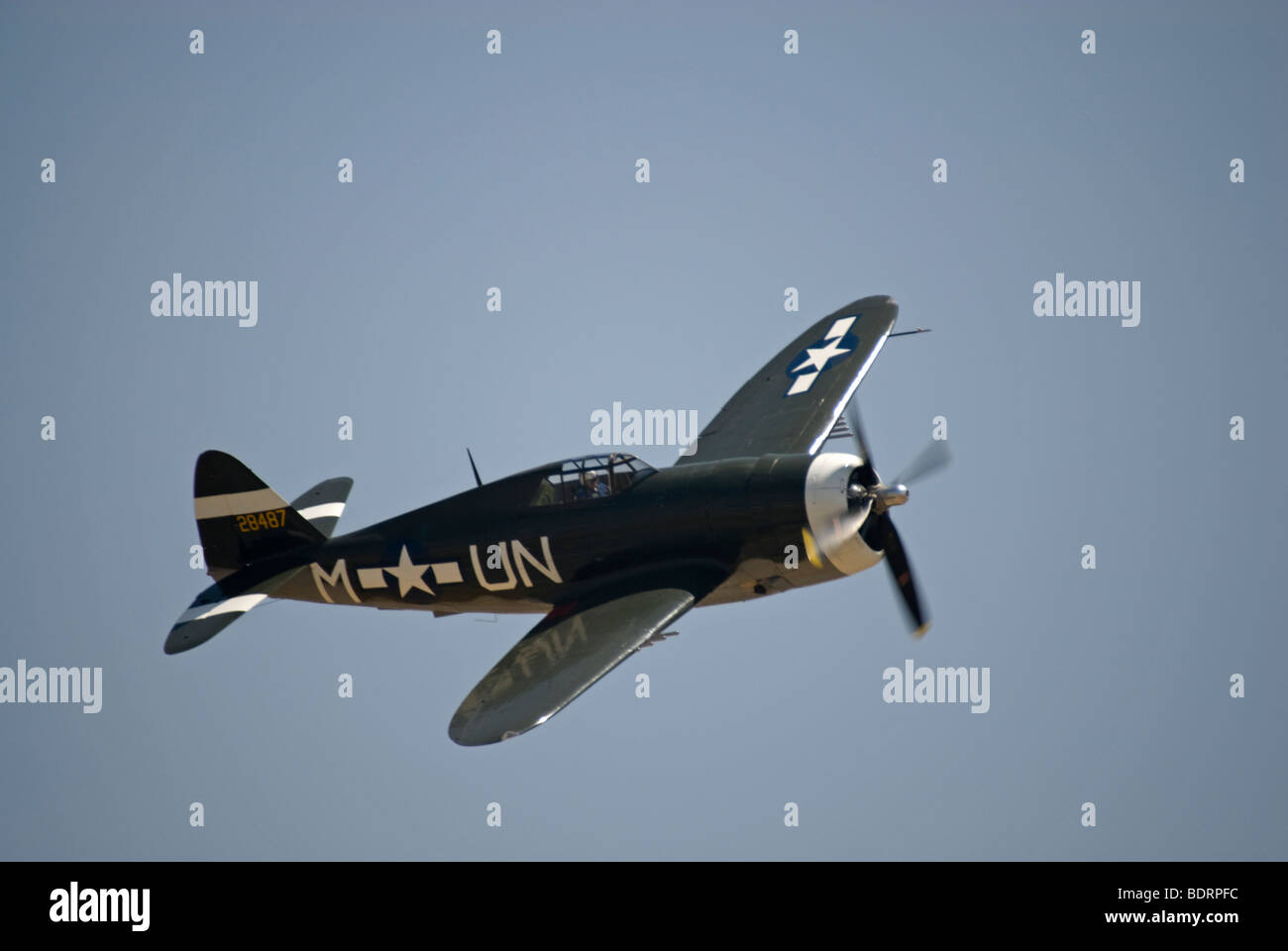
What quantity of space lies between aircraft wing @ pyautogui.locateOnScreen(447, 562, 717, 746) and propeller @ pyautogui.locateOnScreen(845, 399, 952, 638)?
2.14m

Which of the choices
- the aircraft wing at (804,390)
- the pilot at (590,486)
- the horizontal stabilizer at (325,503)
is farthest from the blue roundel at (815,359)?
the horizontal stabilizer at (325,503)

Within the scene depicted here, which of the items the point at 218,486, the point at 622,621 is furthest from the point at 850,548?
the point at 218,486

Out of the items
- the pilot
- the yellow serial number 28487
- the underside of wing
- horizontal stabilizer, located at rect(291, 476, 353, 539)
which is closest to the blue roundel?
Result: the pilot

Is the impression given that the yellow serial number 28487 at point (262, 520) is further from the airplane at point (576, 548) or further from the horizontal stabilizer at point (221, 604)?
the horizontal stabilizer at point (221, 604)

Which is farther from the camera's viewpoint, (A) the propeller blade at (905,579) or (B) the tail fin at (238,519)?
(B) the tail fin at (238,519)

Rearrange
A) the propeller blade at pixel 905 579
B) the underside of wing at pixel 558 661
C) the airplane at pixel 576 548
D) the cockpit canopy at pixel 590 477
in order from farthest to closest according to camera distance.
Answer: the cockpit canopy at pixel 590 477
the propeller blade at pixel 905 579
the airplane at pixel 576 548
the underside of wing at pixel 558 661

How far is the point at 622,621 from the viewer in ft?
64.0

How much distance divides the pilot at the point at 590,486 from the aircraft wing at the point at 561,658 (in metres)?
1.41

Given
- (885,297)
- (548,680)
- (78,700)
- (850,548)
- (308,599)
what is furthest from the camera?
(78,700)

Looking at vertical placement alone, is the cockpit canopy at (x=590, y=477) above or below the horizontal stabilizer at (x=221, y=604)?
above

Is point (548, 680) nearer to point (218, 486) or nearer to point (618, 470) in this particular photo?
point (618, 470)

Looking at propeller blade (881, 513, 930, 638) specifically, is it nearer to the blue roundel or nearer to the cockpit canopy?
the cockpit canopy

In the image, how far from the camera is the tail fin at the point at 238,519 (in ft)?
75.9

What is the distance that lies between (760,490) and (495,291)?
9.55 m
